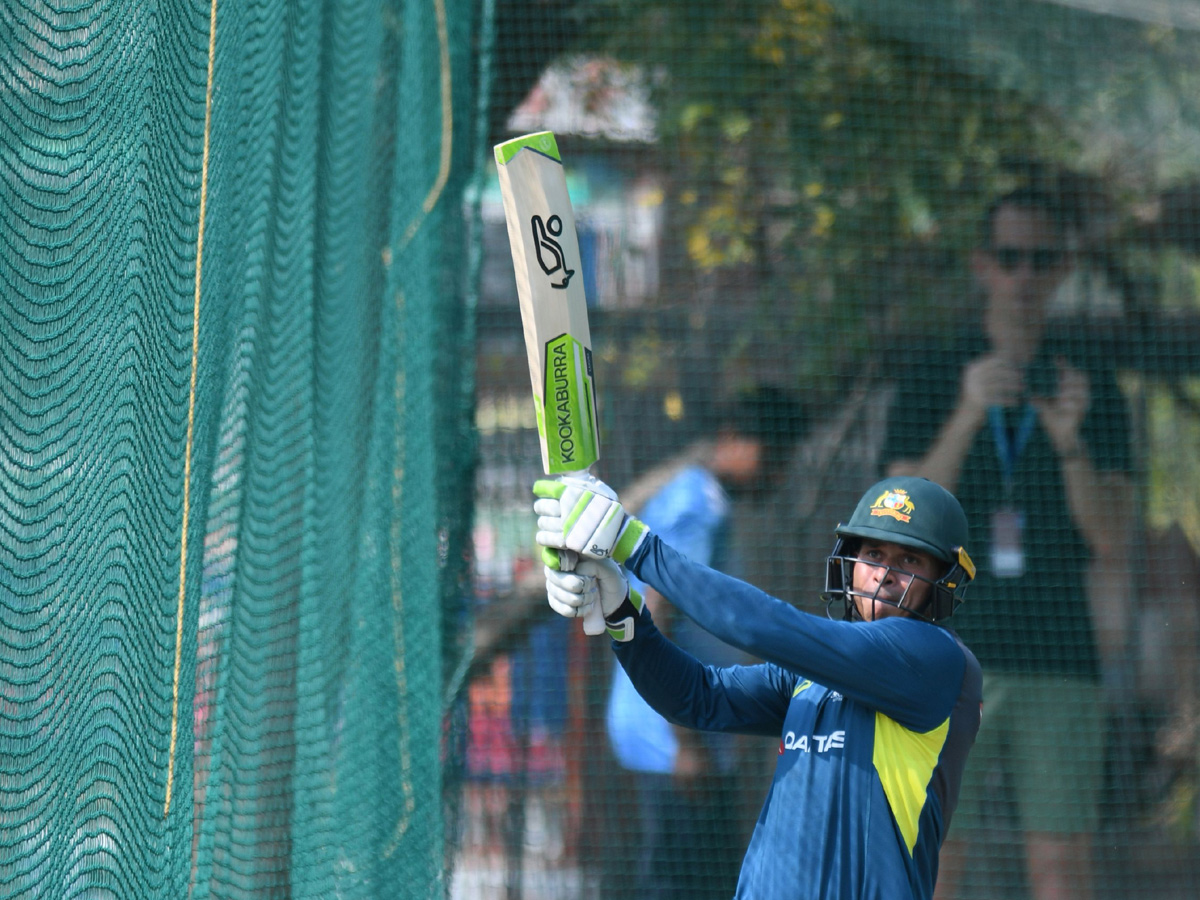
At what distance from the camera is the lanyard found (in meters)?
4.20

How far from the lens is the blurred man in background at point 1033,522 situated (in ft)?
13.1

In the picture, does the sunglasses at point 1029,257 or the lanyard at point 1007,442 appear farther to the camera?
the sunglasses at point 1029,257

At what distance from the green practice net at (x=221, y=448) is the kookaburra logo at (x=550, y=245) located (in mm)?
543

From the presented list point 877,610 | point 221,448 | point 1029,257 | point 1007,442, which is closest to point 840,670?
point 877,610

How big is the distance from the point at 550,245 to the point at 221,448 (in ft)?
2.41

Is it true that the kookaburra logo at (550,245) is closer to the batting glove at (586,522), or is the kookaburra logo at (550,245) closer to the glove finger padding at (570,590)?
the batting glove at (586,522)

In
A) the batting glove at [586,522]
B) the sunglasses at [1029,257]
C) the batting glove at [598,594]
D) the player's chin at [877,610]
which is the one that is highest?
the sunglasses at [1029,257]

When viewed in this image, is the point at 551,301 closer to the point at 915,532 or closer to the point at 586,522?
the point at 586,522

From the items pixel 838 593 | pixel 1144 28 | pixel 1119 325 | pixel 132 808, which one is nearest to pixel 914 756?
pixel 838 593

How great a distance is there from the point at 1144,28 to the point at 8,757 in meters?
4.30

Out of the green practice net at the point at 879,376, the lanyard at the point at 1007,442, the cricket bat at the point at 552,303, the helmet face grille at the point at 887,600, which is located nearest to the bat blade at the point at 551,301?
the cricket bat at the point at 552,303

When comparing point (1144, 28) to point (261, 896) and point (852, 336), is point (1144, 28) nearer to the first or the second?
point (852, 336)

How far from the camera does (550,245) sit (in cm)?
213

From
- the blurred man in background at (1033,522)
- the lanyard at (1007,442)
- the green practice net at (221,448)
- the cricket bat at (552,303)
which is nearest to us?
the green practice net at (221,448)
